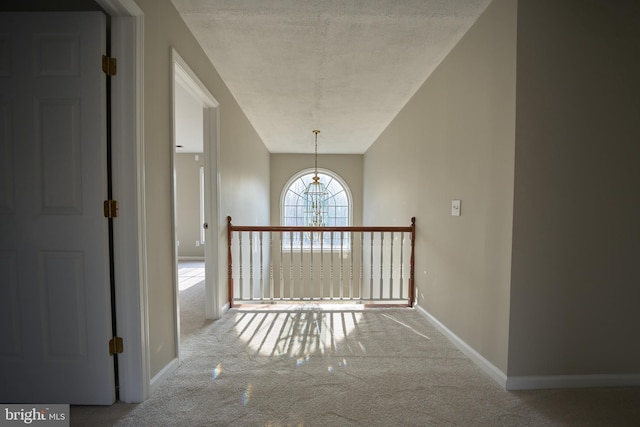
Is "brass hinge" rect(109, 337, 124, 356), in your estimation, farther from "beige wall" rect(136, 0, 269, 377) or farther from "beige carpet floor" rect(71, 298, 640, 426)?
"beige carpet floor" rect(71, 298, 640, 426)

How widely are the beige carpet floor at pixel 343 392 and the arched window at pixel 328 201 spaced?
5370mm

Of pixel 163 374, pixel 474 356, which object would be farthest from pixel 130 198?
pixel 474 356

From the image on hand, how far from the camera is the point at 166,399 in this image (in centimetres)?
165

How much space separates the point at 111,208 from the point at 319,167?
6.20m

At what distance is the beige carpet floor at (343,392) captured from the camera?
150 cm

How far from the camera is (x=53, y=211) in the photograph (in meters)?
1.53

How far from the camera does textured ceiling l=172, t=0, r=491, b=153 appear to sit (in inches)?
78.7

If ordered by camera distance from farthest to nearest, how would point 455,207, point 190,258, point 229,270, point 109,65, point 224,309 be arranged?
point 190,258
point 229,270
point 224,309
point 455,207
point 109,65

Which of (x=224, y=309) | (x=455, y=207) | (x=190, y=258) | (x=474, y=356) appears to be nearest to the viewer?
(x=474, y=356)

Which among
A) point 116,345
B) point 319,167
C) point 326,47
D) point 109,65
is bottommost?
point 116,345

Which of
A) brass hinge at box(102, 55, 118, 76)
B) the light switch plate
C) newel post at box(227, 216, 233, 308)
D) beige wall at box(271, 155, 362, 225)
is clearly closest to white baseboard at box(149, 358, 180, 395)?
newel post at box(227, 216, 233, 308)

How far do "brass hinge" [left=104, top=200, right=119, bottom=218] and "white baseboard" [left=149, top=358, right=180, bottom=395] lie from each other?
3.26 feet

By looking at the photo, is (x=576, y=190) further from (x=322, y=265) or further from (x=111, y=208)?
(x=111, y=208)

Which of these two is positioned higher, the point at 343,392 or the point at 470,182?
the point at 470,182
